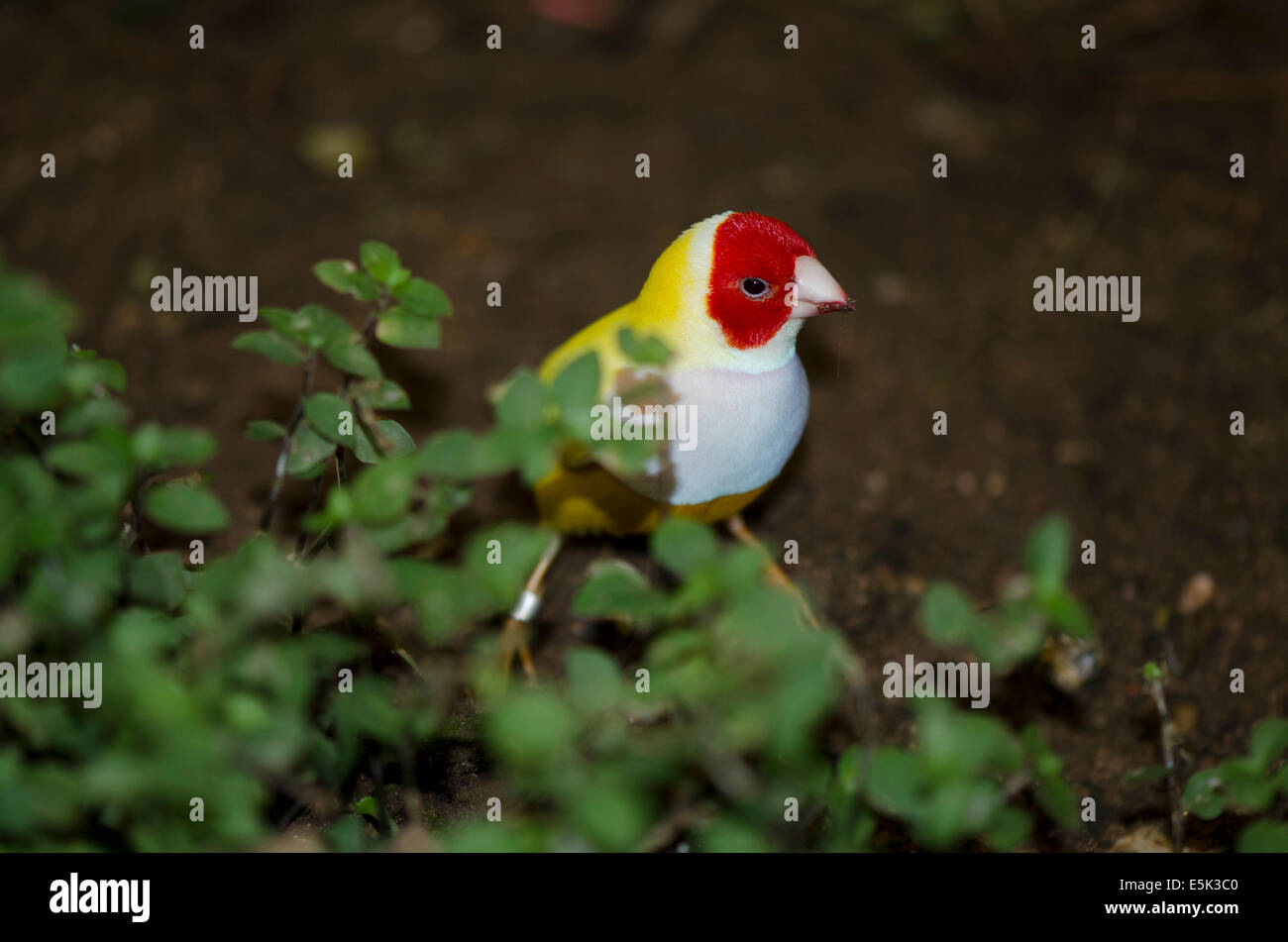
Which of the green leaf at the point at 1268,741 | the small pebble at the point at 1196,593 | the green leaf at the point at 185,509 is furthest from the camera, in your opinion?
the small pebble at the point at 1196,593

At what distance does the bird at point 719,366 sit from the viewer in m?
1.89

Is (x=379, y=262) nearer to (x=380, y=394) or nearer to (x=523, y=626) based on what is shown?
(x=380, y=394)

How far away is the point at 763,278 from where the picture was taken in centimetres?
189

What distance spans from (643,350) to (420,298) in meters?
0.46

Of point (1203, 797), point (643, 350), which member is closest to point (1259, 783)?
point (1203, 797)

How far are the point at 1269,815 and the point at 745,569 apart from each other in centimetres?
163

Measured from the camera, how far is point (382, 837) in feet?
5.69

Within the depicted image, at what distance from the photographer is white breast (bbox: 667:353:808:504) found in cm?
189

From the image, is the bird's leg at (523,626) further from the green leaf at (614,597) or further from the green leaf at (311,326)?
the green leaf at (614,597)

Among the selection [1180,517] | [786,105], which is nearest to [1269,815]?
[1180,517]

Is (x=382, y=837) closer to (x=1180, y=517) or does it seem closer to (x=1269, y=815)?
(x=1269, y=815)

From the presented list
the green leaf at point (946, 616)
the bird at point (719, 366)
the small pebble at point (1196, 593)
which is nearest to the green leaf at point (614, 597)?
the green leaf at point (946, 616)

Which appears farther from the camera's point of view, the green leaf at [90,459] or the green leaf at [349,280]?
the green leaf at [349,280]

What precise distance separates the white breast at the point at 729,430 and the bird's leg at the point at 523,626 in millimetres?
518
